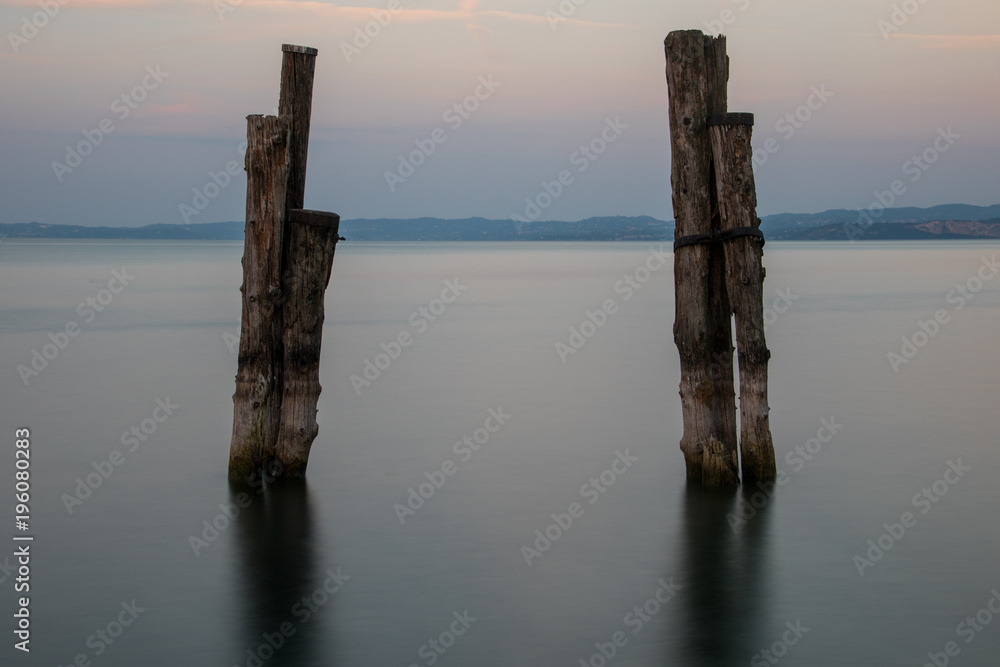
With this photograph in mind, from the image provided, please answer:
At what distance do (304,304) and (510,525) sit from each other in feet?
8.70

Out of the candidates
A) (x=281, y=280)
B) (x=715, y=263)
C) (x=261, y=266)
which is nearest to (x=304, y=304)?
(x=281, y=280)

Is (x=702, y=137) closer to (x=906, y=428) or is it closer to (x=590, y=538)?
(x=590, y=538)

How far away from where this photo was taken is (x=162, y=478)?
414 inches

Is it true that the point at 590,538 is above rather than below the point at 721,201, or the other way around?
below

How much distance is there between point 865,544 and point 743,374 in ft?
5.59

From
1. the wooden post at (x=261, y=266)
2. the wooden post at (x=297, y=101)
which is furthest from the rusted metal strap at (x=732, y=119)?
the wooden post at (x=261, y=266)

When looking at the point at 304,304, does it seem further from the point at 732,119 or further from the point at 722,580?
the point at 722,580

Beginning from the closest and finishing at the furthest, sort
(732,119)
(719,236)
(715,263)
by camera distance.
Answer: (732,119)
(719,236)
(715,263)

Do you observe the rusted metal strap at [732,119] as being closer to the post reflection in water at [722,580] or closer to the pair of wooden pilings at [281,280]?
the post reflection in water at [722,580]

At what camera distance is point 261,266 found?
9.21 metres

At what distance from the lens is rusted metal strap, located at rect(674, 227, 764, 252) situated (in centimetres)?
896

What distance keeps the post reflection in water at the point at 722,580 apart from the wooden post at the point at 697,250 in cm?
54

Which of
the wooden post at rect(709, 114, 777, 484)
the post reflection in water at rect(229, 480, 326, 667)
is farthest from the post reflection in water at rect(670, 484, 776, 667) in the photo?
the post reflection in water at rect(229, 480, 326, 667)

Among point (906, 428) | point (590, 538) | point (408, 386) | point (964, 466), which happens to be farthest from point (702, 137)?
point (408, 386)
